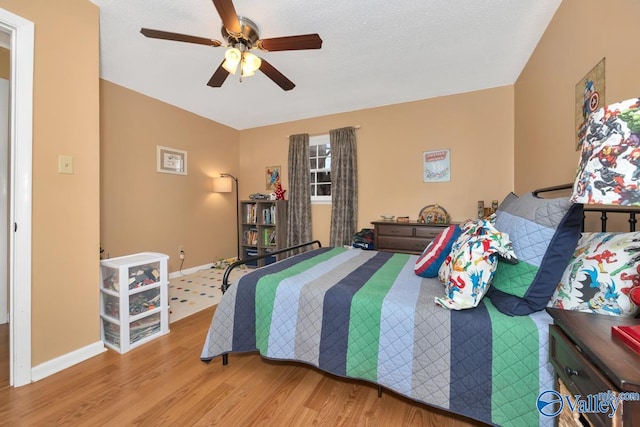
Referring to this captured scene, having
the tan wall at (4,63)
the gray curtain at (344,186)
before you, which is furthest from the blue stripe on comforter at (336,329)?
the tan wall at (4,63)

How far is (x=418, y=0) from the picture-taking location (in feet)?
6.13

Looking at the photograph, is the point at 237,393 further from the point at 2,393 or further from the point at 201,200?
the point at 201,200

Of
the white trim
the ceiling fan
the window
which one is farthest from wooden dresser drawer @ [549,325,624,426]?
the window

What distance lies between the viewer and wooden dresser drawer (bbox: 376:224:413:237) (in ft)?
10.9

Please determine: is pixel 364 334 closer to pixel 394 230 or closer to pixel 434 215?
pixel 394 230

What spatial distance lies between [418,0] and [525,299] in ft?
6.77

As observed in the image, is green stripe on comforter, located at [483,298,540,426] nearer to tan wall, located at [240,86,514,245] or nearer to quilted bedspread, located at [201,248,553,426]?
quilted bedspread, located at [201,248,553,426]

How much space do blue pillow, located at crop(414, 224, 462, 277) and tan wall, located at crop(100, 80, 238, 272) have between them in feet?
11.5

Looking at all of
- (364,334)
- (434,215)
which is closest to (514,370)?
(364,334)

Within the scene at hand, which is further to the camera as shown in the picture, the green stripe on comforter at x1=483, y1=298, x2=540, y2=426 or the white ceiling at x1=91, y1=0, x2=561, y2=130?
the white ceiling at x1=91, y1=0, x2=561, y2=130

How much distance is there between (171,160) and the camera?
381 cm

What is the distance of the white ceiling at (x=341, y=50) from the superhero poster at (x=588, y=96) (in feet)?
2.48

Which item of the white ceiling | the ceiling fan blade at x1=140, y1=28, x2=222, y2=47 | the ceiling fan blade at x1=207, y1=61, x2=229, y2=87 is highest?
the white ceiling

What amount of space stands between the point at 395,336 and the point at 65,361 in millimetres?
2179
